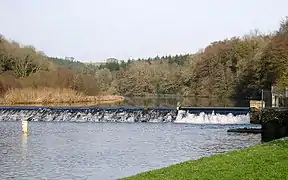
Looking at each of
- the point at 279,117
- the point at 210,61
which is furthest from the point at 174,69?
the point at 279,117

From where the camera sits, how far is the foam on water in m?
42.2

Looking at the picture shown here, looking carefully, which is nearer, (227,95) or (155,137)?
(155,137)

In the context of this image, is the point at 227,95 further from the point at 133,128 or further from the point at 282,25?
the point at 133,128

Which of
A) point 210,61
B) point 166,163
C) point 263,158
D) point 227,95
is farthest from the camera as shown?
point 210,61

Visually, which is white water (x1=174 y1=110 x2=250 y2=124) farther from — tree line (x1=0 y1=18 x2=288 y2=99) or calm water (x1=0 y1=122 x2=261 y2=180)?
tree line (x1=0 y1=18 x2=288 y2=99)

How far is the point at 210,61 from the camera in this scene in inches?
4112

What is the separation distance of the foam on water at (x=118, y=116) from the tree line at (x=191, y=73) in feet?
28.3

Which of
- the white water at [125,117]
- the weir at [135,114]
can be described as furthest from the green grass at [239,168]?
the weir at [135,114]

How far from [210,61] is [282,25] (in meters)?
35.6

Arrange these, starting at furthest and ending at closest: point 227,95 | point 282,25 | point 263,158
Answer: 1. point 227,95
2. point 282,25
3. point 263,158

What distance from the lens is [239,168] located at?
12.9 m

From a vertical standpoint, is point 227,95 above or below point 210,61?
below

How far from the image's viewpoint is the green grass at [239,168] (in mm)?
11875

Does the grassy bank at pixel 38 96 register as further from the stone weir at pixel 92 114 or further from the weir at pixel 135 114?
the stone weir at pixel 92 114
